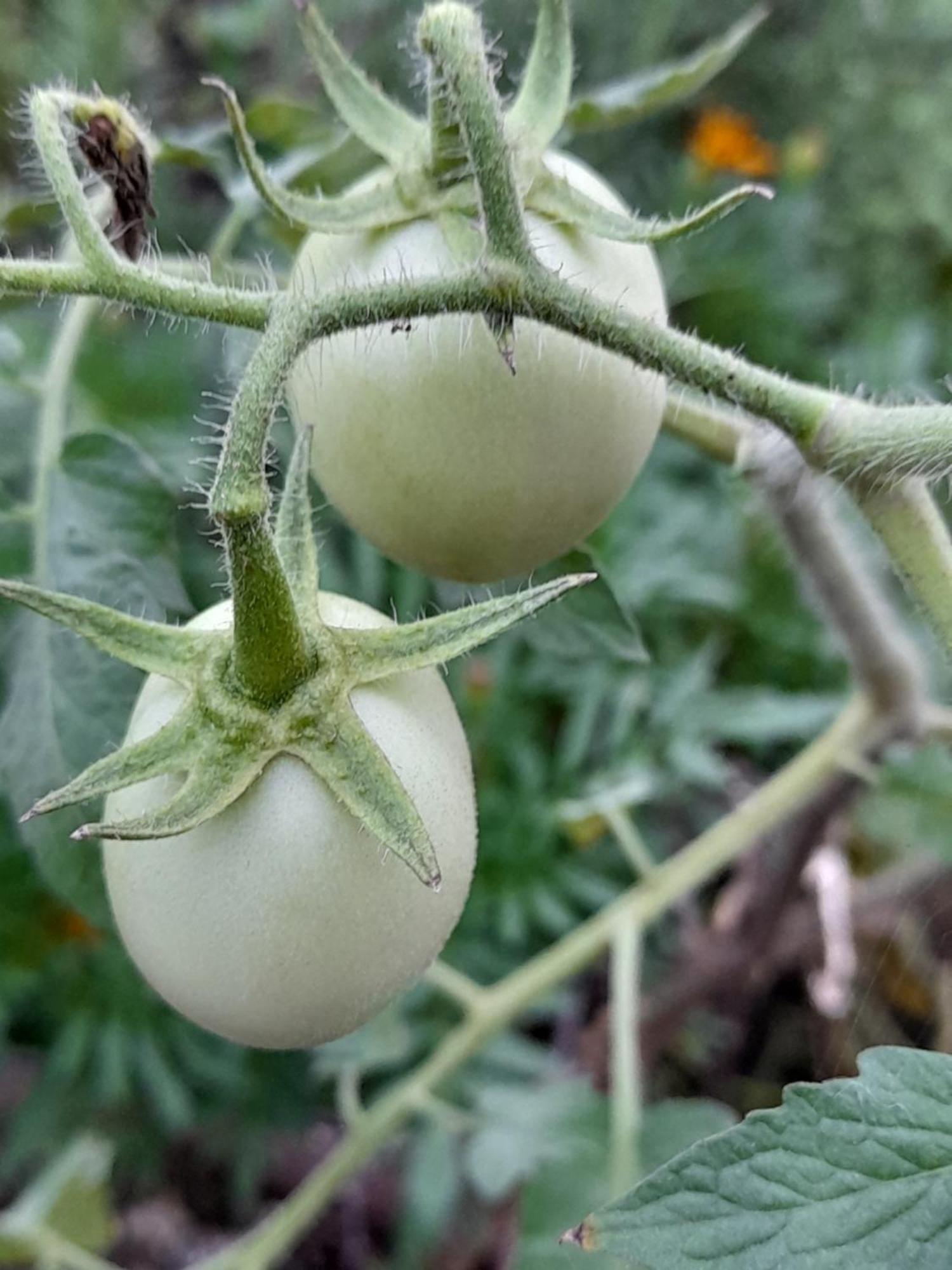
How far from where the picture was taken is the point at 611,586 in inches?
21.8

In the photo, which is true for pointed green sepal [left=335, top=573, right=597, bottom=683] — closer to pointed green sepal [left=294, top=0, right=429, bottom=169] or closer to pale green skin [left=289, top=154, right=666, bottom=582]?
pale green skin [left=289, top=154, right=666, bottom=582]

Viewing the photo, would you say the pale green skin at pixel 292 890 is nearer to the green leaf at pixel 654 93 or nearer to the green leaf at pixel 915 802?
Answer: the green leaf at pixel 654 93

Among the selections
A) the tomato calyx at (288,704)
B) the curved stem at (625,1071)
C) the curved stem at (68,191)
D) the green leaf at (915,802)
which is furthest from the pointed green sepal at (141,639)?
the green leaf at (915,802)

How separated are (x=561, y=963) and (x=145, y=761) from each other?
1.65 ft

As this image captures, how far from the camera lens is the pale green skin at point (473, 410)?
44 cm

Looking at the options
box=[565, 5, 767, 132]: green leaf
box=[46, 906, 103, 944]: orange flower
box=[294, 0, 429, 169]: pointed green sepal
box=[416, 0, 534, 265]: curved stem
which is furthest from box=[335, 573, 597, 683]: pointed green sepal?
box=[46, 906, 103, 944]: orange flower

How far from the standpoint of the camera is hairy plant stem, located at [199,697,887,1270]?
0.75 metres

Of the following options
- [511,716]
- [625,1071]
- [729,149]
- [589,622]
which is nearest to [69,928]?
[511,716]

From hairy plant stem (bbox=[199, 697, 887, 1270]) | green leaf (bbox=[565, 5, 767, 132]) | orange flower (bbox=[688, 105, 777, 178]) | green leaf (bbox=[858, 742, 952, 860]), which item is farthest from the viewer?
orange flower (bbox=[688, 105, 777, 178])

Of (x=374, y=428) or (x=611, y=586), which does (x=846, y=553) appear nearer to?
(x=611, y=586)

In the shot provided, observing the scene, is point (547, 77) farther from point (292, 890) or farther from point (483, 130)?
point (292, 890)

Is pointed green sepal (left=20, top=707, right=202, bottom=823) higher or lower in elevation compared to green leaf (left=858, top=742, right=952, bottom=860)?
higher

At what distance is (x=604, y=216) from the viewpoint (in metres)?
0.45

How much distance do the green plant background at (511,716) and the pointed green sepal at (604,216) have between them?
195 mm
